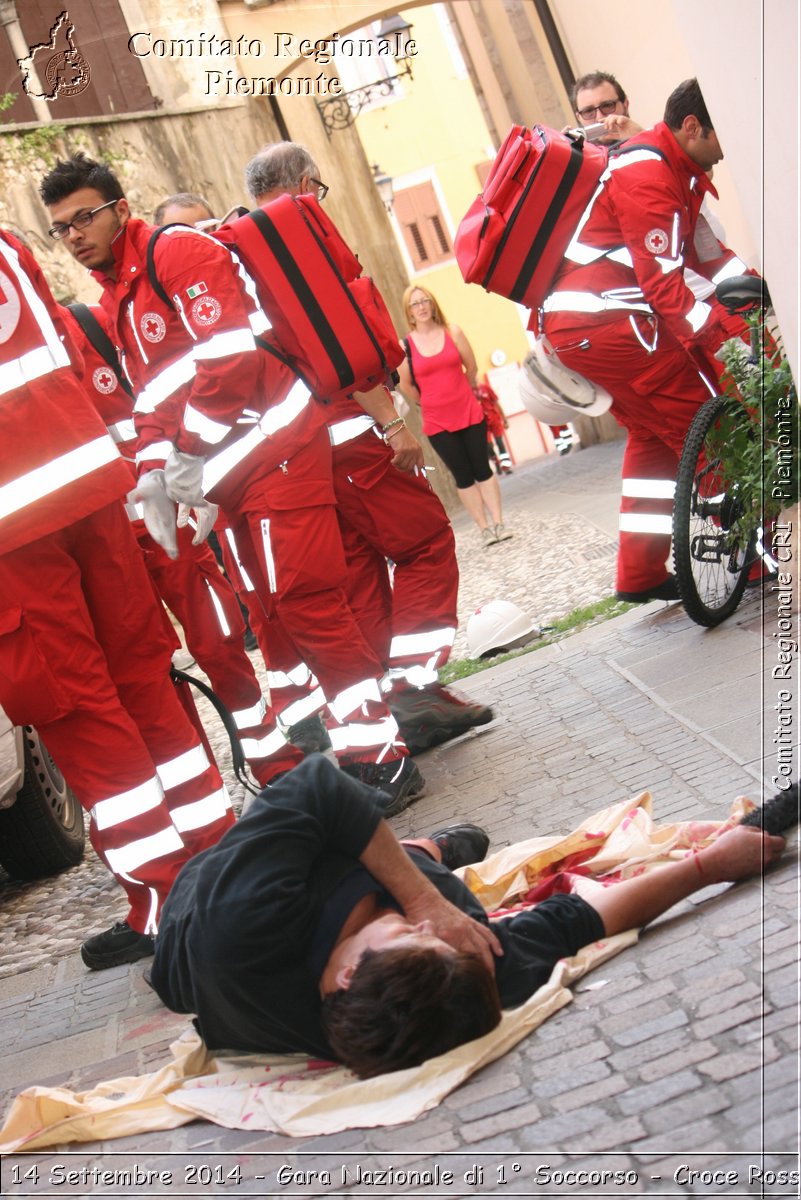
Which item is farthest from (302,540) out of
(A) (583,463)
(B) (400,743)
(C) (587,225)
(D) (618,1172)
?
(A) (583,463)

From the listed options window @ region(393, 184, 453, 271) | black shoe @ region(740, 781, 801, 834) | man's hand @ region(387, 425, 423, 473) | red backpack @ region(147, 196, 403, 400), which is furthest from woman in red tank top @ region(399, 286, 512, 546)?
window @ region(393, 184, 453, 271)

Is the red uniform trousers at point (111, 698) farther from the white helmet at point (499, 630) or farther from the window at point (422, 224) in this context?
the window at point (422, 224)

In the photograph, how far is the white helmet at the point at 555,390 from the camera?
6410 mm

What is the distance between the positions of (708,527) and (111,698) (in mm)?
2476

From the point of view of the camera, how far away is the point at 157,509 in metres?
5.15

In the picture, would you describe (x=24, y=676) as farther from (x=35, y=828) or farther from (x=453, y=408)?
(x=453, y=408)

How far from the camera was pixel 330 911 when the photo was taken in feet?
10.5

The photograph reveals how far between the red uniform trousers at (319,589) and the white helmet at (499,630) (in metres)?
2.05

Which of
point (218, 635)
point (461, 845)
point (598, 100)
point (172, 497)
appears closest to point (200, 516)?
point (172, 497)

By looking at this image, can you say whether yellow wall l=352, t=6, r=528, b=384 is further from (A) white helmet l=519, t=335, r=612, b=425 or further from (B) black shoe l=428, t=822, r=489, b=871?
(B) black shoe l=428, t=822, r=489, b=871

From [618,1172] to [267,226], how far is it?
11.9 feet

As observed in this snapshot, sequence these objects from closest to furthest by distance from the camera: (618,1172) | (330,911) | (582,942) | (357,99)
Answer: (618,1172) → (330,911) → (582,942) → (357,99)

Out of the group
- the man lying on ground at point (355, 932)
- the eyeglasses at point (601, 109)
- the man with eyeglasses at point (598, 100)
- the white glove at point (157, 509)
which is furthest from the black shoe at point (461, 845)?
the eyeglasses at point (601, 109)

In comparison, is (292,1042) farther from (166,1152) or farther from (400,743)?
(400,743)
